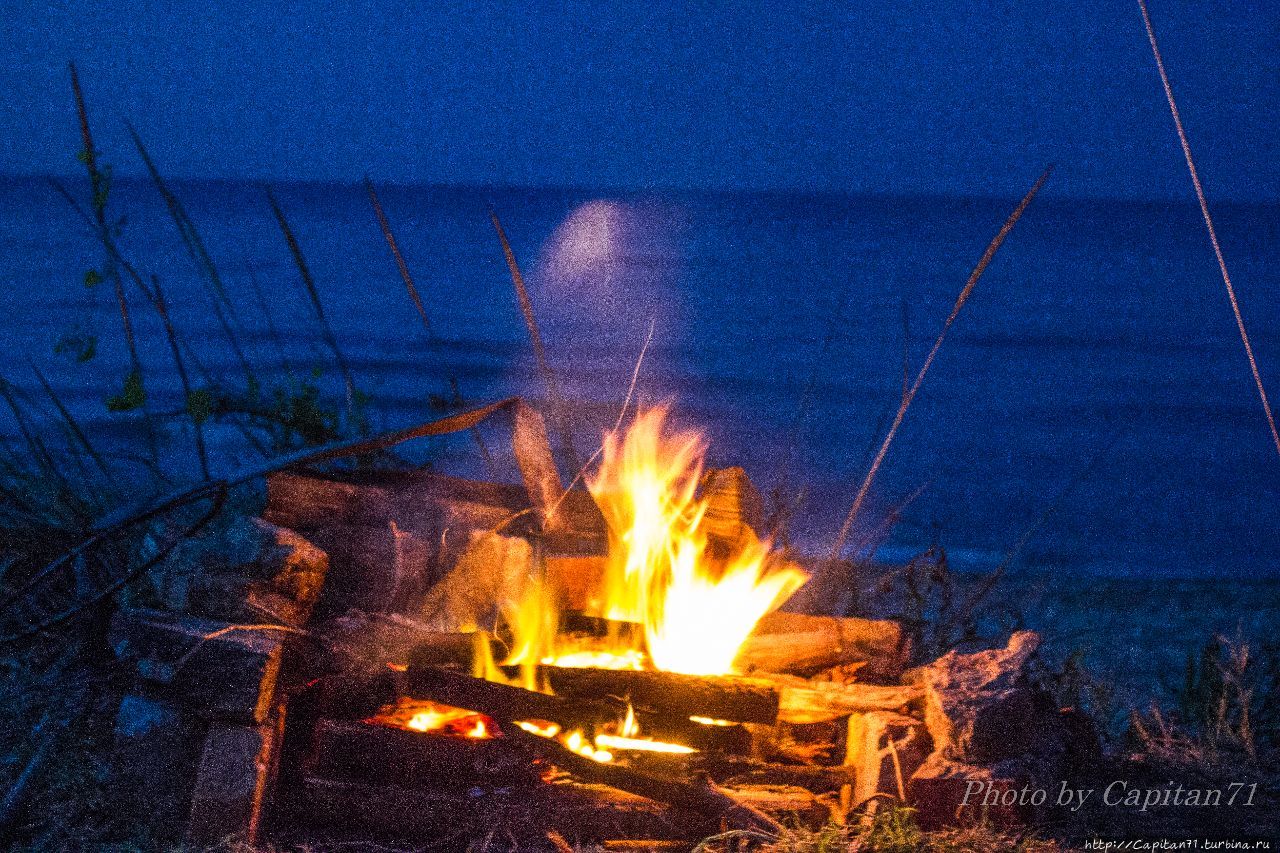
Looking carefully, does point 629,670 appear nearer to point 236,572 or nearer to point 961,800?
point 961,800

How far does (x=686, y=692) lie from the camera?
9.37 ft

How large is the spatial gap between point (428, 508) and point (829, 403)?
9.02 m

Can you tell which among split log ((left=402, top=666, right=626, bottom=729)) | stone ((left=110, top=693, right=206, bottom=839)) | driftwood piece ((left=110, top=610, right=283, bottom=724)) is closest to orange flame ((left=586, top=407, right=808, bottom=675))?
split log ((left=402, top=666, right=626, bottom=729))

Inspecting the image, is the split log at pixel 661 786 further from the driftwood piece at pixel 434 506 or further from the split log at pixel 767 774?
the driftwood piece at pixel 434 506

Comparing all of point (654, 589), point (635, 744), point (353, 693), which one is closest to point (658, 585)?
point (654, 589)

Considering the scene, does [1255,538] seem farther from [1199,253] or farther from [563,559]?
[1199,253]

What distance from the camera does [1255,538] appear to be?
7.59 metres

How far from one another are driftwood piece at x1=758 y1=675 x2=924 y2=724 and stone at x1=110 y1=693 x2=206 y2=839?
5.56ft

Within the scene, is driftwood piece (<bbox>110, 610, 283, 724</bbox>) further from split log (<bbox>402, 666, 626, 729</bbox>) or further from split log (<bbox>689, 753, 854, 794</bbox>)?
split log (<bbox>689, 753, 854, 794</bbox>)

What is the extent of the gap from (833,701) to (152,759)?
197 centimetres

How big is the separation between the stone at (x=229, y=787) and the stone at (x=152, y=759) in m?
0.07

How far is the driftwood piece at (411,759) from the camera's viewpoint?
2.76m

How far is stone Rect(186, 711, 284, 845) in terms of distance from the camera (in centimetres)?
255

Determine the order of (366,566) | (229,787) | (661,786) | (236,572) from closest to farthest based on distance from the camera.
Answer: (229,787)
(661,786)
(236,572)
(366,566)
